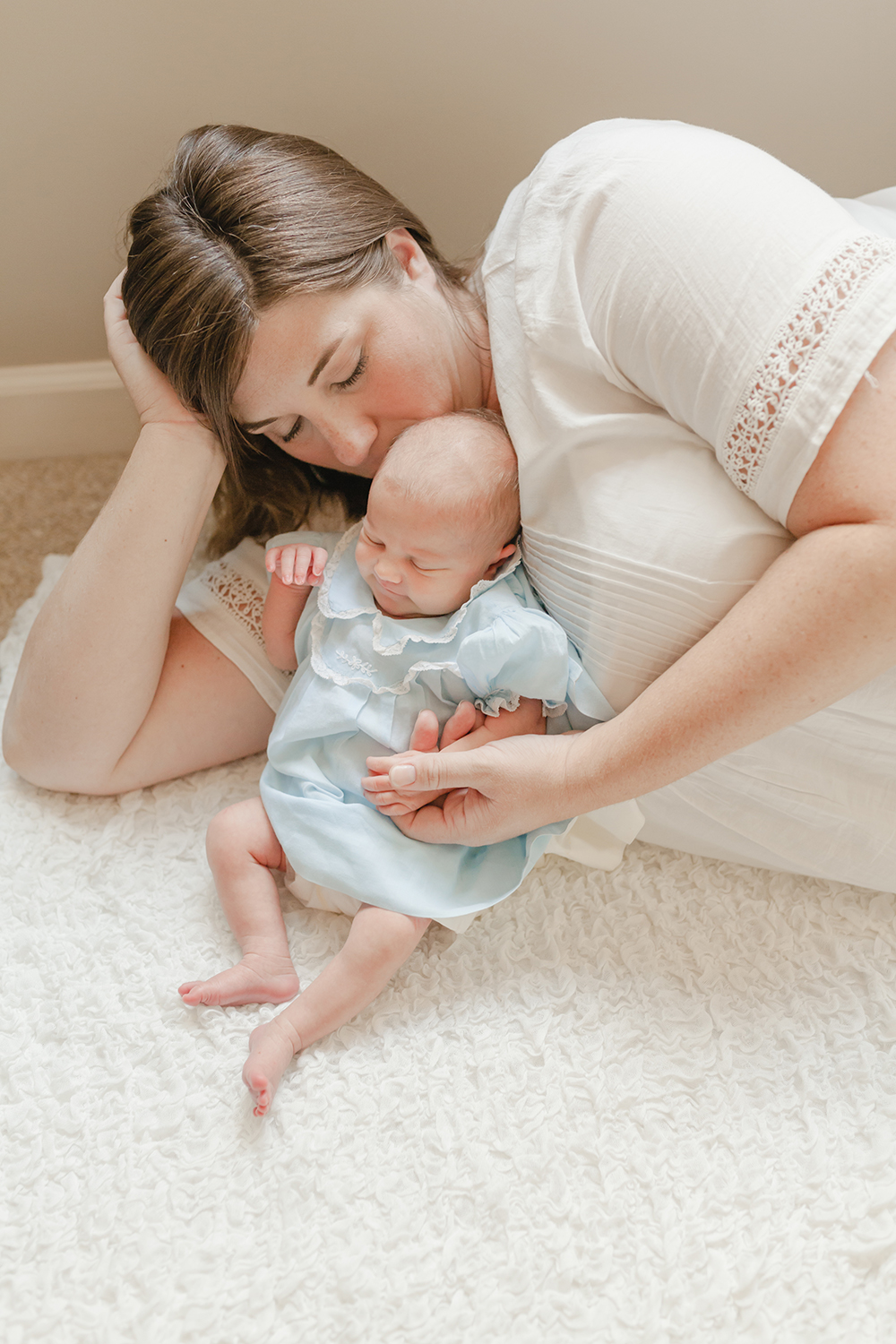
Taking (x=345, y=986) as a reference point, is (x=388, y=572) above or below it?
above

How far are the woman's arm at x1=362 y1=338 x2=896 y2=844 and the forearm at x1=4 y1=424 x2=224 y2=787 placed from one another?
15.5 inches

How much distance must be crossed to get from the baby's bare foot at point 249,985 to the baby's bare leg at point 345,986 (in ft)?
0.15

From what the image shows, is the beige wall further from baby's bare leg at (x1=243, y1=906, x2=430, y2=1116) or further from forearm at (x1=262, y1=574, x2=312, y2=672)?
baby's bare leg at (x1=243, y1=906, x2=430, y2=1116)

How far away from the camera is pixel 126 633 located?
1.25 meters

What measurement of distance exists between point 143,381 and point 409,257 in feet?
1.20

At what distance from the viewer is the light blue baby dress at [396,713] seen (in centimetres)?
110

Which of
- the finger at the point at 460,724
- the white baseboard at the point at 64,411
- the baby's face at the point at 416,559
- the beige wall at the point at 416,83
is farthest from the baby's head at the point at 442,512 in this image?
the white baseboard at the point at 64,411

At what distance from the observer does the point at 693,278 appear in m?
0.93

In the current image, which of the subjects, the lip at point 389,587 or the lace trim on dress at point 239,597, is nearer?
the lip at point 389,587

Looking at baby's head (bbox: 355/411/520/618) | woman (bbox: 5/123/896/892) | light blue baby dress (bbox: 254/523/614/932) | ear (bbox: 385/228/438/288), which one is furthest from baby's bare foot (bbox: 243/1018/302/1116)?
ear (bbox: 385/228/438/288)

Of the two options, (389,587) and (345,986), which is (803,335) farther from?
(345,986)

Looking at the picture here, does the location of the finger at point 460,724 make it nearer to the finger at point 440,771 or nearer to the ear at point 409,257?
the finger at point 440,771

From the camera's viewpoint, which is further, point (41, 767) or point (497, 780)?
point (41, 767)

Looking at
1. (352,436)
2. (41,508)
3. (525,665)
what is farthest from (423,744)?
(41,508)
